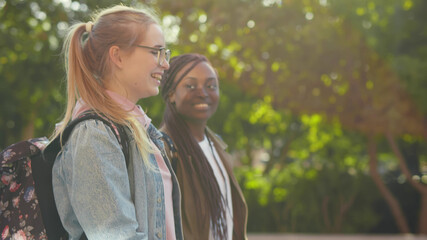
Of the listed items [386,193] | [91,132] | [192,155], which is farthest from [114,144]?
[386,193]

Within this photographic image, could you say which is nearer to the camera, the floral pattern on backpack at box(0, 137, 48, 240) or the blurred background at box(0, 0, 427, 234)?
the floral pattern on backpack at box(0, 137, 48, 240)

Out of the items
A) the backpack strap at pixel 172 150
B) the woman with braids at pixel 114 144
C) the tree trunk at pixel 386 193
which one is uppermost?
the woman with braids at pixel 114 144

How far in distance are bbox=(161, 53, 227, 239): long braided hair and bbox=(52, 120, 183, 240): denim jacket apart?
42.1 inches

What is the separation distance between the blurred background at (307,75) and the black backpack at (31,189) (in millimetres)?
5727

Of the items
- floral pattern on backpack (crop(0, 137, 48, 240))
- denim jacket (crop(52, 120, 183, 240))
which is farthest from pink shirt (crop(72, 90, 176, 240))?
floral pattern on backpack (crop(0, 137, 48, 240))

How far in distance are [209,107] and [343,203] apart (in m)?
7.52

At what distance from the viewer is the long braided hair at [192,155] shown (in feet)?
9.41

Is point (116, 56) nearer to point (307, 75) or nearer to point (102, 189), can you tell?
point (102, 189)

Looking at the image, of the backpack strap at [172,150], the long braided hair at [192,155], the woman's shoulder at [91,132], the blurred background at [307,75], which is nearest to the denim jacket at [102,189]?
the woman's shoulder at [91,132]

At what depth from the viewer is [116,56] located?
1896mm

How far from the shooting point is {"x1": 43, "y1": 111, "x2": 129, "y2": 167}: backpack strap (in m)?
1.73

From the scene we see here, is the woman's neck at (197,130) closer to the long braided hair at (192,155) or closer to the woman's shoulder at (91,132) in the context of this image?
the long braided hair at (192,155)

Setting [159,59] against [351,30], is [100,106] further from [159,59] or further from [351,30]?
[351,30]

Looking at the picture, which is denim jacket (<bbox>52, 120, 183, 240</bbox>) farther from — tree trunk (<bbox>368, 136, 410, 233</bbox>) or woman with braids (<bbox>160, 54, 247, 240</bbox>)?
tree trunk (<bbox>368, 136, 410, 233</bbox>)
